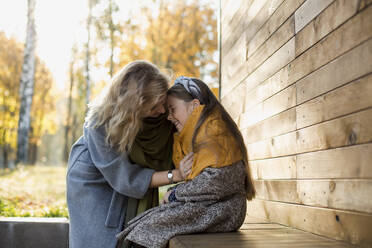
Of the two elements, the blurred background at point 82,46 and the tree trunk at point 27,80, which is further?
the blurred background at point 82,46

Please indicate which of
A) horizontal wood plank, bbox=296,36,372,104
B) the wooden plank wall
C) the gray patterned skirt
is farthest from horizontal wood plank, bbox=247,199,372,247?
horizontal wood plank, bbox=296,36,372,104

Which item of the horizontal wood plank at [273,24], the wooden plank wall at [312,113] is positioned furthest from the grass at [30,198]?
the horizontal wood plank at [273,24]

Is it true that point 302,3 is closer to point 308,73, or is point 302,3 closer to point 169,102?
point 308,73

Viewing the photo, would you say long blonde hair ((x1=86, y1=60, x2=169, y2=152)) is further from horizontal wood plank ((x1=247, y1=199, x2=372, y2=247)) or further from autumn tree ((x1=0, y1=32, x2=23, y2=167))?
autumn tree ((x1=0, y1=32, x2=23, y2=167))

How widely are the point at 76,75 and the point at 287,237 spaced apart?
16845 millimetres

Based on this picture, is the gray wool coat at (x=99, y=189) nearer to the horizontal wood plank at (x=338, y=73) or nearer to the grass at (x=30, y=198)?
the horizontal wood plank at (x=338, y=73)

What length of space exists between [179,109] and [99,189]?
749 mm

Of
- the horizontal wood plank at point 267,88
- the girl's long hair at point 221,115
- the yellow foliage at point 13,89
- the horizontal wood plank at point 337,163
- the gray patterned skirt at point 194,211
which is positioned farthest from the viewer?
the yellow foliage at point 13,89

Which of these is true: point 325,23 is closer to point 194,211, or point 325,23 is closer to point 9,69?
point 194,211

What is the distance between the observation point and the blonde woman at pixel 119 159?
2.43 meters

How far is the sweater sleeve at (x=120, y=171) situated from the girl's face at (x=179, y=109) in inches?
13.8

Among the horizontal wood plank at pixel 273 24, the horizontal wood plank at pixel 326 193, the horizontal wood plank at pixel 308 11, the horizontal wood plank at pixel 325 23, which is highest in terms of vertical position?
the horizontal wood plank at pixel 273 24

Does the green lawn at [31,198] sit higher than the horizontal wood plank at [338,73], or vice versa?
the horizontal wood plank at [338,73]

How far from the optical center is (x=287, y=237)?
2066mm
